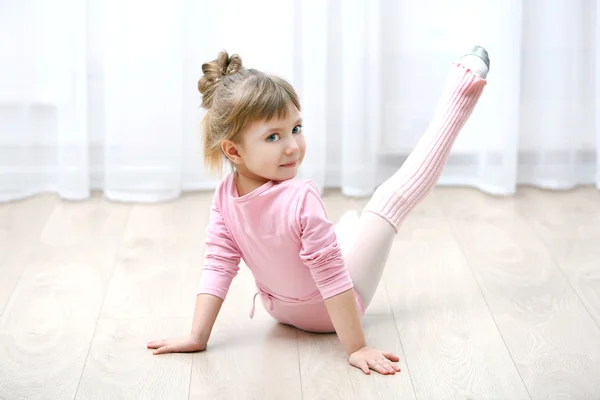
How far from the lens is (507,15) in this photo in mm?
2455

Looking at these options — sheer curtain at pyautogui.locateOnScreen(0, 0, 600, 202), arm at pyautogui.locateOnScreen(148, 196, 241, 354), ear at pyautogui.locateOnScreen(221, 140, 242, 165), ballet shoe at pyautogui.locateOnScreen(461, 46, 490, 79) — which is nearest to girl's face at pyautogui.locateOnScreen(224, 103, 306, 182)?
ear at pyautogui.locateOnScreen(221, 140, 242, 165)

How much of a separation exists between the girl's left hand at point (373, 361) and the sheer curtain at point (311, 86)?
0.96 m

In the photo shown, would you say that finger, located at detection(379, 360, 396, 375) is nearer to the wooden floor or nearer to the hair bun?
the wooden floor

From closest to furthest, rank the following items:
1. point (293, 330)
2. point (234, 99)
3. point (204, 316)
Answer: point (234, 99) < point (204, 316) < point (293, 330)

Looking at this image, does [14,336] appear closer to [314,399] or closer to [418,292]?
[314,399]

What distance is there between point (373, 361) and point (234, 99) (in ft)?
1.60

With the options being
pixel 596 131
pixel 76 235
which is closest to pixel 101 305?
pixel 76 235

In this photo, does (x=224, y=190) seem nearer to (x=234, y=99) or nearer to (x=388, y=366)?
(x=234, y=99)

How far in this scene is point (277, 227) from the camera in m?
1.57

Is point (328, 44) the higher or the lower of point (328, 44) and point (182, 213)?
the higher

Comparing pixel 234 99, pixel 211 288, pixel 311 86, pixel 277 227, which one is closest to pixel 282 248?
pixel 277 227

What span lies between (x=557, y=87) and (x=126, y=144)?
3.81 ft

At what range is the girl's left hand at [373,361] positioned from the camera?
5.16ft

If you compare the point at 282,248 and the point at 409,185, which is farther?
the point at 409,185
